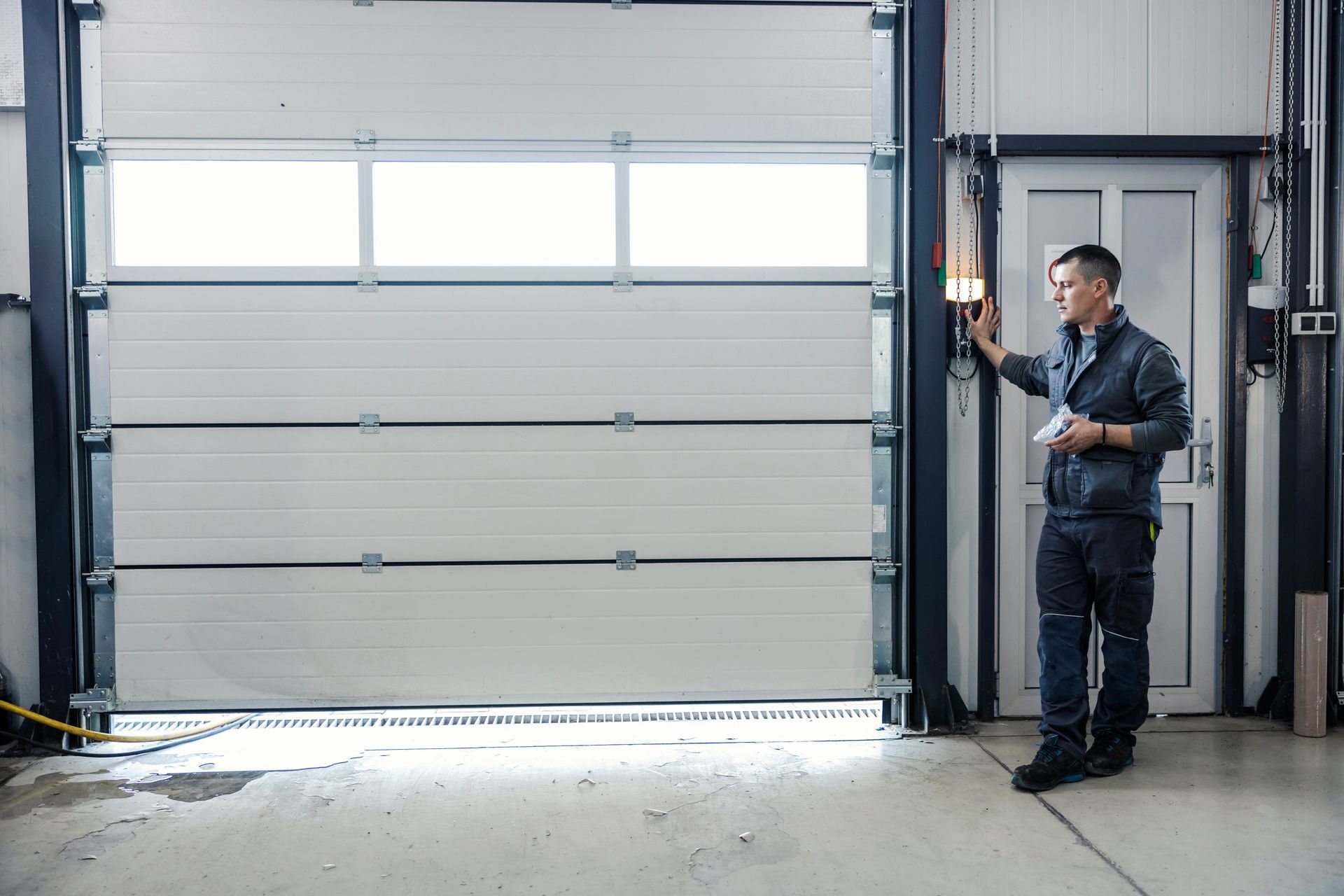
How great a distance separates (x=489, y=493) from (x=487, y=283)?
916mm

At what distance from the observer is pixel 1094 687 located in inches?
160

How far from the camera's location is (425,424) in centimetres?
386

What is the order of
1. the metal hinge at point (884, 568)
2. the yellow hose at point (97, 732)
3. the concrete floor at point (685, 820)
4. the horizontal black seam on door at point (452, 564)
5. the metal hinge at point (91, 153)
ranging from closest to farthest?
the concrete floor at point (685, 820) < the yellow hose at point (97, 732) < the metal hinge at point (91, 153) < the horizontal black seam on door at point (452, 564) < the metal hinge at point (884, 568)

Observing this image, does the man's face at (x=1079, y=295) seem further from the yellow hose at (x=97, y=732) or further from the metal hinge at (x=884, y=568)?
the yellow hose at (x=97, y=732)

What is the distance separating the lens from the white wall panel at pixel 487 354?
12.5ft

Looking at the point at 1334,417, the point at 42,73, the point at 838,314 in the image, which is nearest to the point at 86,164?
the point at 42,73

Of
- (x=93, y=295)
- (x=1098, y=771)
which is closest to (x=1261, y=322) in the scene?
(x=1098, y=771)

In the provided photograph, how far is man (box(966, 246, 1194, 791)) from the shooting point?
3.21 metres

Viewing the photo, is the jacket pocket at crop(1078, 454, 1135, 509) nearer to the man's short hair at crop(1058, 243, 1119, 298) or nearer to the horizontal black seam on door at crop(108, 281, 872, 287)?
the man's short hair at crop(1058, 243, 1119, 298)

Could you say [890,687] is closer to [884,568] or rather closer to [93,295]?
[884,568]

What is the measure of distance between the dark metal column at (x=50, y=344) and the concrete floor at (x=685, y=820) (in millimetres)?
506

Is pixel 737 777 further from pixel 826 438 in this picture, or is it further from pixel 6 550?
pixel 6 550

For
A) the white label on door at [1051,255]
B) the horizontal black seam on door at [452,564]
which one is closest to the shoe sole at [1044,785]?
the horizontal black seam on door at [452,564]

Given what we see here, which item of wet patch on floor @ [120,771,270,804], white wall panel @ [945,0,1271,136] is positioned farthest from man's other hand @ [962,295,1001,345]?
wet patch on floor @ [120,771,270,804]
